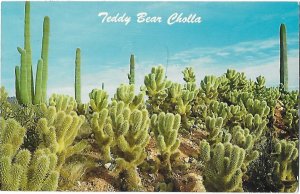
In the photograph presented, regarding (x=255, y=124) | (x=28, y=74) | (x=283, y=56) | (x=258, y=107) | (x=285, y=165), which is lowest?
(x=285, y=165)

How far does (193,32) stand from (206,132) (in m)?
0.79

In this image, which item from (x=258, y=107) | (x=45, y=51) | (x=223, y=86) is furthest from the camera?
(x=223, y=86)

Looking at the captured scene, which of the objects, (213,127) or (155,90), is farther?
(155,90)

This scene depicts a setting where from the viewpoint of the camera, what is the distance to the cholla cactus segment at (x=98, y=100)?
→ 3.23 m

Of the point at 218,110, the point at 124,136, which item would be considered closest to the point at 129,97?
the point at 124,136

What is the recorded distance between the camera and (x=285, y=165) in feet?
9.90

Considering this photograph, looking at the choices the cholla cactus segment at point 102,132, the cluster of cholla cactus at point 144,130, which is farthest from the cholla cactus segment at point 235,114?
the cholla cactus segment at point 102,132

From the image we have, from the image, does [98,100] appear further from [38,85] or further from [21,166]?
[21,166]

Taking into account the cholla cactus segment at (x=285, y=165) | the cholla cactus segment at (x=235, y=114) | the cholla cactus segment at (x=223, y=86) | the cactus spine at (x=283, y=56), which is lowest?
the cholla cactus segment at (x=285, y=165)

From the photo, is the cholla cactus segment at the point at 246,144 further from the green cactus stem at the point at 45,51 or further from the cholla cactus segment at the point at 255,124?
the green cactus stem at the point at 45,51

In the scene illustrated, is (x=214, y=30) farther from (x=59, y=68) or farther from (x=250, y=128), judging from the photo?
(x=59, y=68)

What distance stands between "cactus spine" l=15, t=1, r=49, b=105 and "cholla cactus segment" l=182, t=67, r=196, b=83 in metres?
0.97

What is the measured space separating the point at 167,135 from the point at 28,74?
45.0 inches

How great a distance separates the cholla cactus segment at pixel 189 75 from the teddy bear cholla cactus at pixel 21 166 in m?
1.06
